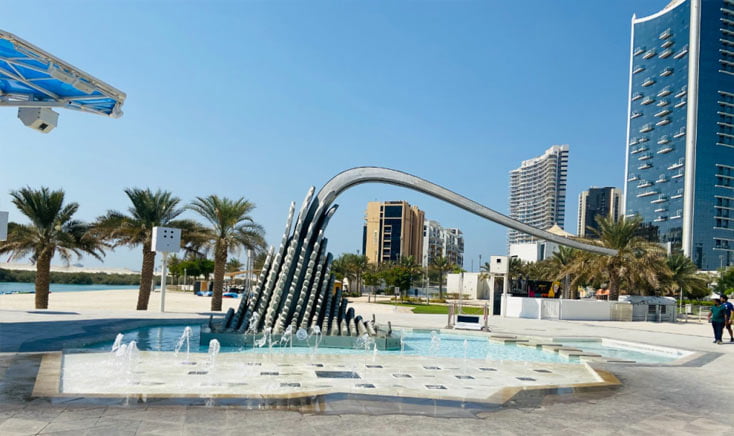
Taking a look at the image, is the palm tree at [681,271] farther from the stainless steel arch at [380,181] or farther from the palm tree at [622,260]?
the stainless steel arch at [380,181]

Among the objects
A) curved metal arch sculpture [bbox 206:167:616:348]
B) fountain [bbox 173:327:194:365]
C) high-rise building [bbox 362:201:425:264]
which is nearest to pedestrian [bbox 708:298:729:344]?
curved metal arch sculpture [bbox 206:167:616:348]

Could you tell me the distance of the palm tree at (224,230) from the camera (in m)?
29.3

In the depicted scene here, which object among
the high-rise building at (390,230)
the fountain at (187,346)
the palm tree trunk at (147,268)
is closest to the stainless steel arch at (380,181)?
the fountain at (187,346)

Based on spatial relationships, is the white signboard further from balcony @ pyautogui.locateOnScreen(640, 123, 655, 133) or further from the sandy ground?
balcony @ pyautogui.locateOnScreen(640, 123, 655, 133)

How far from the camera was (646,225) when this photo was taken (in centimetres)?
12044

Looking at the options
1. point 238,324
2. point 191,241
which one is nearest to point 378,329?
point 238,324

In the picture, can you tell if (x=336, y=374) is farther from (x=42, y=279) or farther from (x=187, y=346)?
(x=42, y=279)

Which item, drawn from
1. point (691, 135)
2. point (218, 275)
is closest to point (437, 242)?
point (691, 135)

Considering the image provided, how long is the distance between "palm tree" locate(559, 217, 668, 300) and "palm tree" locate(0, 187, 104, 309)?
3050 centimetres

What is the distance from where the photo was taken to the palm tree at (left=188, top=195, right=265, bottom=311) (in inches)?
1152

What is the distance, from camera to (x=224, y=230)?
29594 millimetres

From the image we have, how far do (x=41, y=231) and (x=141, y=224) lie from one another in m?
4.28

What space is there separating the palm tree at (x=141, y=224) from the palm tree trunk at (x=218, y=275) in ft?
10.0

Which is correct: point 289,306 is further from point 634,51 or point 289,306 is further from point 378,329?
point 634,51
